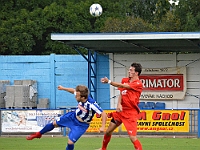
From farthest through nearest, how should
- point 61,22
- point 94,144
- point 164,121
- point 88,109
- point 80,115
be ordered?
point 61,22
point 164,121
point 94,144
point 80,115
point 88,109

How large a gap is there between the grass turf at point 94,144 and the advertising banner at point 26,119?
0.89m

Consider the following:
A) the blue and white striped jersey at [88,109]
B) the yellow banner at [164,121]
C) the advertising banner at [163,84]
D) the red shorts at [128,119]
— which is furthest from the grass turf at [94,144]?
the advertising banner at [163,84]

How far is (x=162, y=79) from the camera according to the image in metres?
28.5

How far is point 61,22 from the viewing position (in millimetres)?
46031

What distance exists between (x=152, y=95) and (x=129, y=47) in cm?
233

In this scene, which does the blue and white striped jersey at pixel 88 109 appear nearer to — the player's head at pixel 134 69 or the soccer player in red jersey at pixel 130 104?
the soccer player in red jersey at pixel 130 104

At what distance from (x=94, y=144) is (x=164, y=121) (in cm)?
380

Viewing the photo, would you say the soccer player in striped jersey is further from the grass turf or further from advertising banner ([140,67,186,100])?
advertising banner ([140,67,186,100])

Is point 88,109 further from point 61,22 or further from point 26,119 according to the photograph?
point 61,22

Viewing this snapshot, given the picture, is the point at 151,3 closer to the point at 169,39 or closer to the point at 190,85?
the point at 190,85

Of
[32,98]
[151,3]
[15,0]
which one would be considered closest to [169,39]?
[32,98]

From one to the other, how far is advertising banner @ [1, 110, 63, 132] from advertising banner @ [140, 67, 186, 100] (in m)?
7.51

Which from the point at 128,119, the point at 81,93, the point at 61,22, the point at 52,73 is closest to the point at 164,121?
the point at 128,119

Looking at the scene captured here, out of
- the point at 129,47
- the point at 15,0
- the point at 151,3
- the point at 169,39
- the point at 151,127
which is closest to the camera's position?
the point at 151,127
